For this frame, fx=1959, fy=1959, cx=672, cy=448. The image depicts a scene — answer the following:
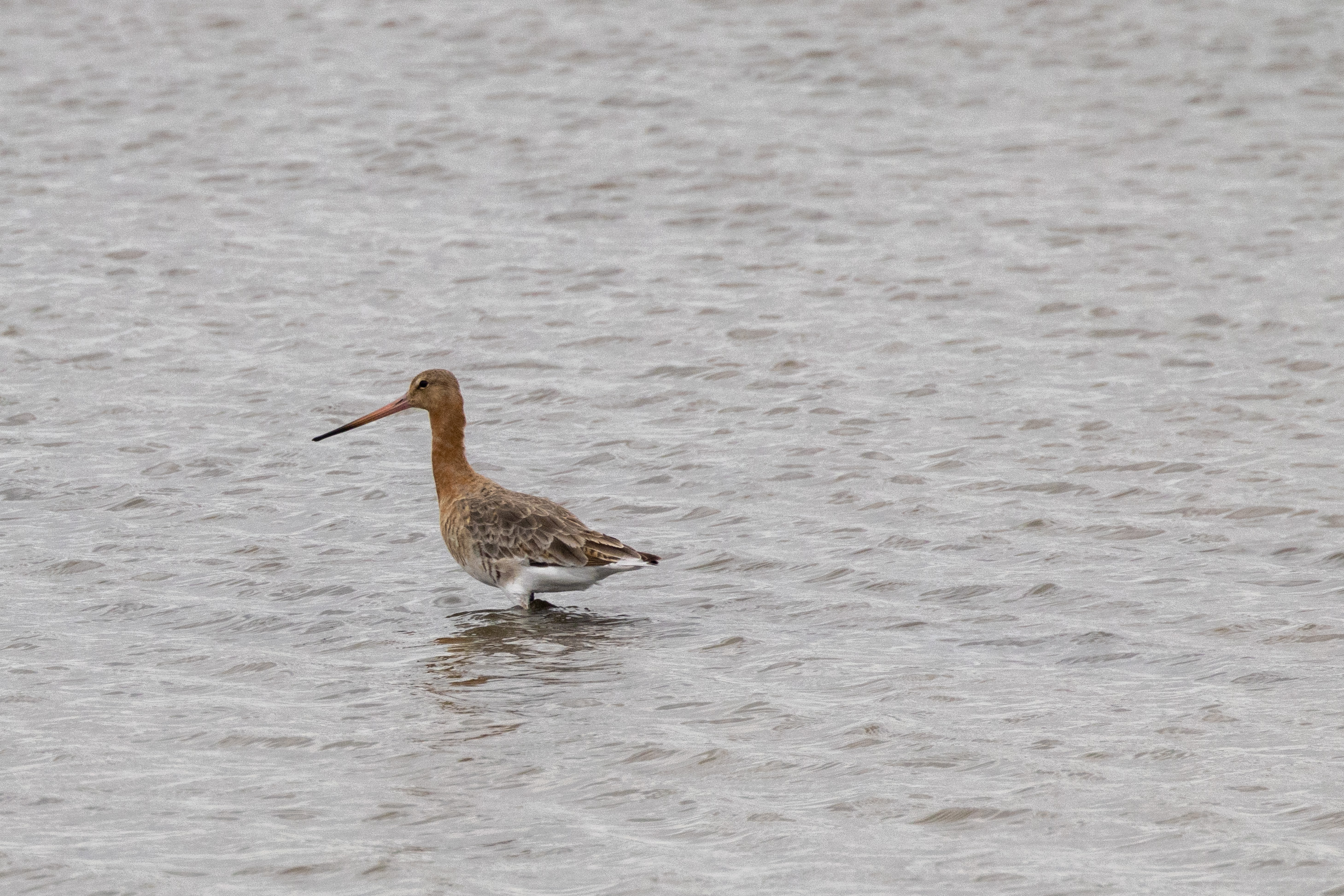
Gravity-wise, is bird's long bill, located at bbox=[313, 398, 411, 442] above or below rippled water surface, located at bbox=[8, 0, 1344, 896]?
above

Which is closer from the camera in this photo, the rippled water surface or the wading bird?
the rippled water surface

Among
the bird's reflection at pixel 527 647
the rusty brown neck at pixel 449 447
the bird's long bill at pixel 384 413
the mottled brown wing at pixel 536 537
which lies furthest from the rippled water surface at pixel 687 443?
the bird's long bill at pixel 384 413

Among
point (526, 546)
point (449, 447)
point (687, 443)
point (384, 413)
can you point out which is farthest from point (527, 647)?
point (687, 443)

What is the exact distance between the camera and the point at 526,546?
420 inches

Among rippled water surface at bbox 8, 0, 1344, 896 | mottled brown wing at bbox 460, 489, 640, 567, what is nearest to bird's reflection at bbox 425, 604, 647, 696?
rippled water surface at bbox 8, 0, 1344, 896

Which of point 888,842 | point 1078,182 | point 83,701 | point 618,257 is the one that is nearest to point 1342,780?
point 888,842

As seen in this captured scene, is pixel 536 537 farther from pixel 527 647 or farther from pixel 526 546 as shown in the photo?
pixel 527 647

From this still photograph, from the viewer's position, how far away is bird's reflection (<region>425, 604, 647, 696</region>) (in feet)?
31.7

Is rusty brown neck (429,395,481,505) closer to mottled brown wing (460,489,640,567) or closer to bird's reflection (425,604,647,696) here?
→ mottled brown wing (460,489,640,567)

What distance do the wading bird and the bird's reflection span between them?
0.55 ft

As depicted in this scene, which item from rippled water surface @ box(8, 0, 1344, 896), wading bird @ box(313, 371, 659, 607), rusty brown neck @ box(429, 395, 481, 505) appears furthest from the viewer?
rusty brown neck @ box(429, 395, 481, 505)

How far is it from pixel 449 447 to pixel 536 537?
127 centimetres

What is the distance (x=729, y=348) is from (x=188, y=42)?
12.3 metres

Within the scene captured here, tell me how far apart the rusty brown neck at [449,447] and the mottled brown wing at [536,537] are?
0.62m
